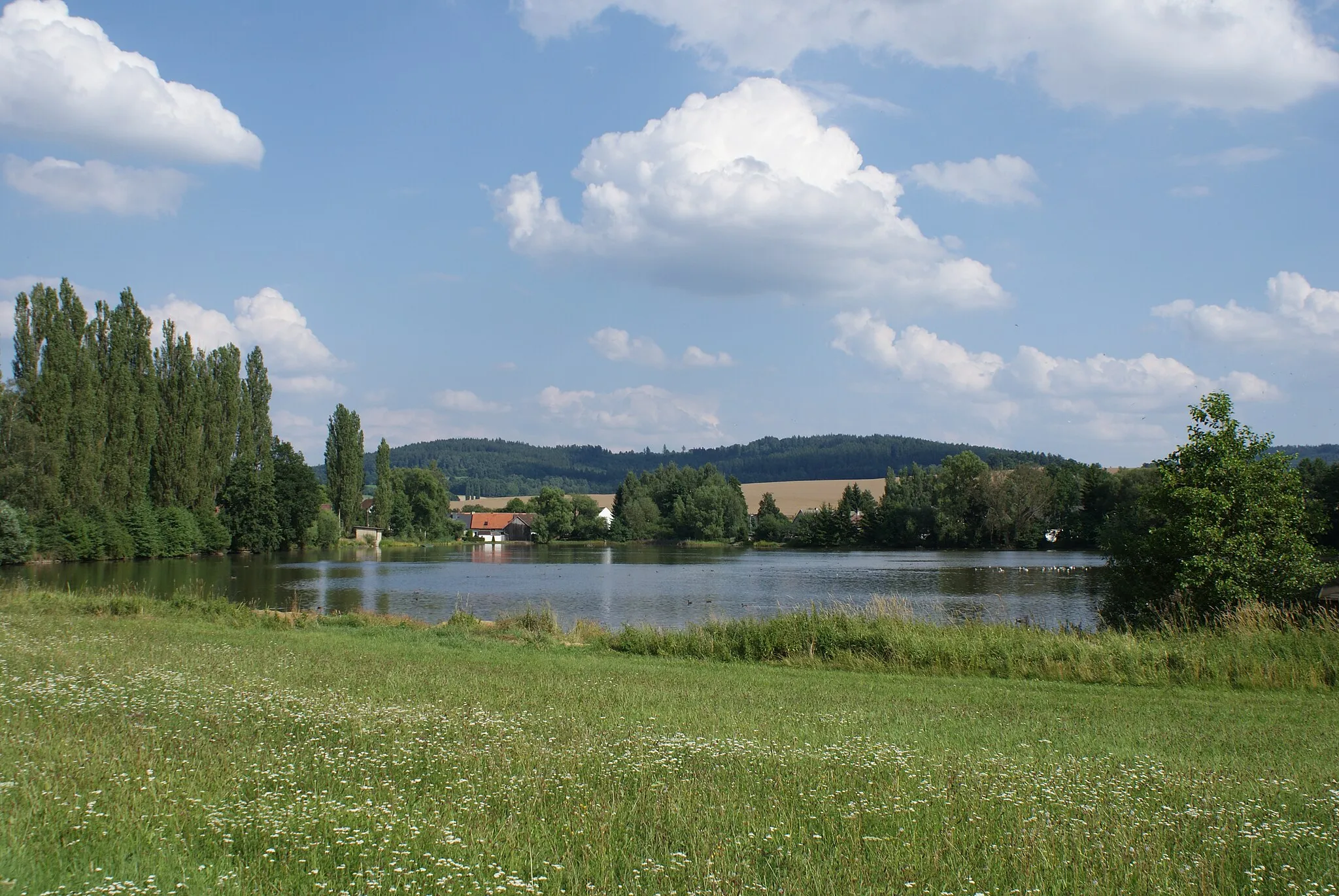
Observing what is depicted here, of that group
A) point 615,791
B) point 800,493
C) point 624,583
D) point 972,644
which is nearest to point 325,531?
point 624,583

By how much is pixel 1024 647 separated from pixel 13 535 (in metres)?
57.7

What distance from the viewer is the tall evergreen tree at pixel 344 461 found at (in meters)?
98.7

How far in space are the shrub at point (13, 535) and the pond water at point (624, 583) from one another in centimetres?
88

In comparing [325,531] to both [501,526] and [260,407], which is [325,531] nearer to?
[260,407]

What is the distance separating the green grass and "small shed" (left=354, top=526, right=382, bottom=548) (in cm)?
9615

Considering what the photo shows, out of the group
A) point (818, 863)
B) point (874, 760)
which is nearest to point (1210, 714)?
point (874, 760)

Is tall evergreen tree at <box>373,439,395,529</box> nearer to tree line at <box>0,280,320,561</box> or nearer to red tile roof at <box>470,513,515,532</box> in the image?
tree line at <box>0,280,320,561</box>

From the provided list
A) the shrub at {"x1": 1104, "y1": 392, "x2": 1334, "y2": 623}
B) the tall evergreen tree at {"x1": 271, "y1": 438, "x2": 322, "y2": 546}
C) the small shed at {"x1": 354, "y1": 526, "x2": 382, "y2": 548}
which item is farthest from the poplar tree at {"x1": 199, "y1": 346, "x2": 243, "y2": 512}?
the shrub at {"x1": 1104, "y1": 392, "x2": 1334, "y2": 623}

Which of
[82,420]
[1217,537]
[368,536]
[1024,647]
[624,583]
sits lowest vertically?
[624,583]

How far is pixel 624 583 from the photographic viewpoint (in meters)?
53.4

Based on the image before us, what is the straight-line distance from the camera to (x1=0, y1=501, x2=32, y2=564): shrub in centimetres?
5153

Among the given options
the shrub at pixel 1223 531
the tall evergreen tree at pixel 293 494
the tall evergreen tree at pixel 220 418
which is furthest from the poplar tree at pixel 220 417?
the shrub at pixel 1223 531

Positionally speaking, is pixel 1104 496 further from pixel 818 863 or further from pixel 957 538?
pixel 818 863

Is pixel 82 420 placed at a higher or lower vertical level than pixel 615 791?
higher
